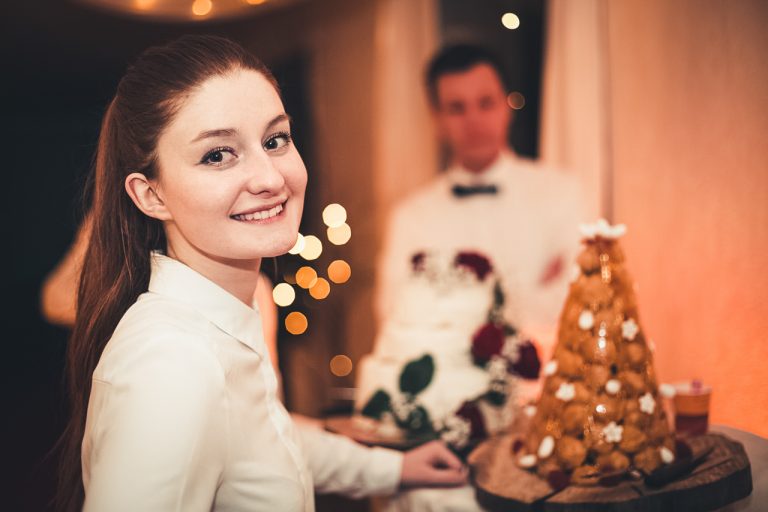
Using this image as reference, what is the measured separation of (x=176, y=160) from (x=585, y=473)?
0.98 m

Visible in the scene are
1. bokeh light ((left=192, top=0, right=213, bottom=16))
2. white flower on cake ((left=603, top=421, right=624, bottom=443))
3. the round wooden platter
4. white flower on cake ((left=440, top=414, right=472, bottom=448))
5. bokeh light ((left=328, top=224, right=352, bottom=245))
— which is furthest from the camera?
bokeh light ((left=328, top=224, right=352, bottom=245))

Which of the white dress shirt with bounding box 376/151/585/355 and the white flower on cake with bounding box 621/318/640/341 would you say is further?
the white dress shirt with bounding box 376/151/585/355

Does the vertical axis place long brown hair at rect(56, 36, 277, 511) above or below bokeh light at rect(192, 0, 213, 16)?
below

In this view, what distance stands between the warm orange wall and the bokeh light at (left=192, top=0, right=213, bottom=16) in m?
1.17

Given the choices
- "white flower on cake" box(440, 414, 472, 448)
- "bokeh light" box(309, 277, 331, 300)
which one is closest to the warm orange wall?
"white flower on cake" box(440, 414, 472, 448)

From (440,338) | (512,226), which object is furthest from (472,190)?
(440,338)

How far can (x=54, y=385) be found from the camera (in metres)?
6.48

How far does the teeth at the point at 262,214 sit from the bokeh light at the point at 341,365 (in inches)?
88.4

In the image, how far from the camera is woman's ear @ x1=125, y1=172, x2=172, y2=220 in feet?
4.15

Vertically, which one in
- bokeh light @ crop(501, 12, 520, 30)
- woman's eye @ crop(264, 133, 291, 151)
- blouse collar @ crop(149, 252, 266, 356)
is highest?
bokeh light @ crop(501, 12, 520, 30)

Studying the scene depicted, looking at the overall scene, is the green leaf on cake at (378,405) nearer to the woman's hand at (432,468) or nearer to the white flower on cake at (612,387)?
the woman's hand at (432,468)

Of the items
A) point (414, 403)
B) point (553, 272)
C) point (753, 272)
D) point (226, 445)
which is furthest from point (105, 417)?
point (553, 272)

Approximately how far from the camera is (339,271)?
342 cm

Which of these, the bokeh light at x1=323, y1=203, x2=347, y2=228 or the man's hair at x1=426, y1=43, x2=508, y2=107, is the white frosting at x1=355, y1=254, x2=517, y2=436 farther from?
the bokeh light at x1=323, y1=203, x2=347, y2=228
